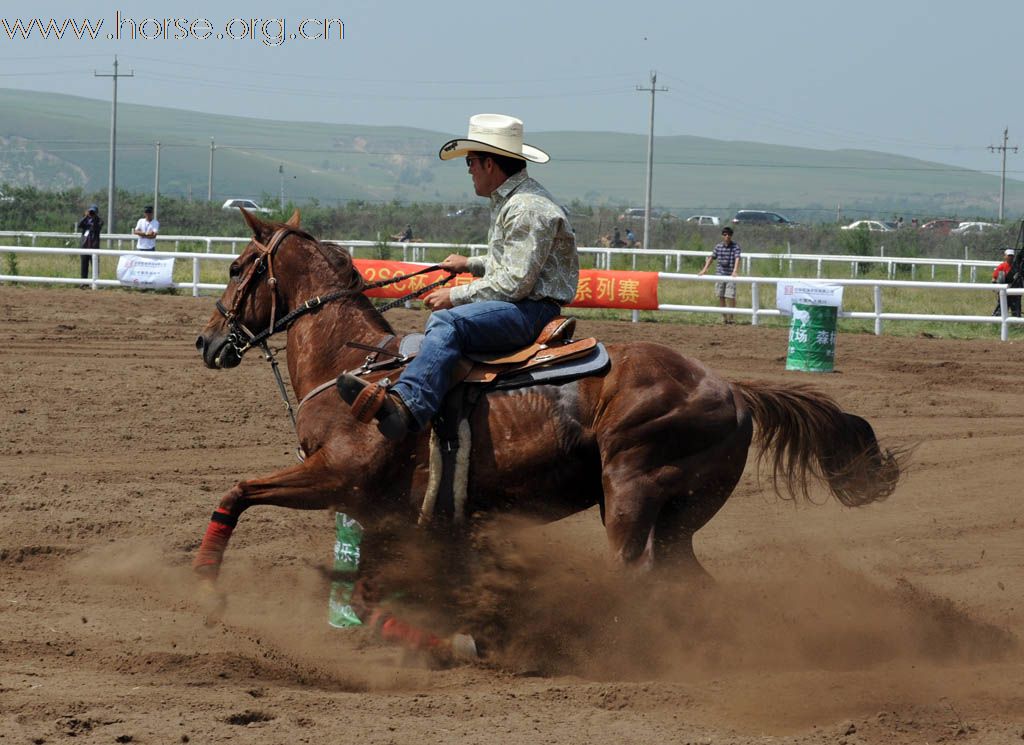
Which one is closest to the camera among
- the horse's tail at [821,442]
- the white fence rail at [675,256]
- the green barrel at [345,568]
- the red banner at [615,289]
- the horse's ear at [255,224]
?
the horse's tail at [821,442]

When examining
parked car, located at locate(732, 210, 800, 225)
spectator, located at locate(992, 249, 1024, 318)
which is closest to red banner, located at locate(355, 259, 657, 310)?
spectator, located at locate(992, 249, 1024, 318)

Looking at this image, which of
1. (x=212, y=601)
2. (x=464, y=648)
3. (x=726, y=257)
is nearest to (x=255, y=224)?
(x=212, y=601)

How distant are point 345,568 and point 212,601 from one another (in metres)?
0.69

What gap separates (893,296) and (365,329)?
23142 millimetres

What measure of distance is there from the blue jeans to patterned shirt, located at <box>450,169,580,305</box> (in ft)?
0.24

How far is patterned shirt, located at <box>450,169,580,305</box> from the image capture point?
585 centimetres

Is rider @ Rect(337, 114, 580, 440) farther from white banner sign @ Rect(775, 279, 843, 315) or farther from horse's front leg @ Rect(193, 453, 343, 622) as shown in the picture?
white banner sign @ Rect(775, 279, 843, 315)

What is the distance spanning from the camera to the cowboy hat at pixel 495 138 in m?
5.99

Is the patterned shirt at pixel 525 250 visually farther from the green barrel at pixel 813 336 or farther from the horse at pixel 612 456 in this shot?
the green barrel at pixel 813 336

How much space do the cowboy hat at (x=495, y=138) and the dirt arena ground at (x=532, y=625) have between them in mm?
1962

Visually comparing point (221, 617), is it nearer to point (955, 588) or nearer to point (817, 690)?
point (817, 690)

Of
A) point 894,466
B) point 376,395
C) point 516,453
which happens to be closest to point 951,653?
point 894,466

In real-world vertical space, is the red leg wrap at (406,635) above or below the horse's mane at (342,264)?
below

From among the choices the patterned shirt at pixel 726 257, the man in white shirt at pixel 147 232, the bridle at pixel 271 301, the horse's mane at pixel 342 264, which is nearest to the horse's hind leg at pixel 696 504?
the bridle at pixel 271 301
